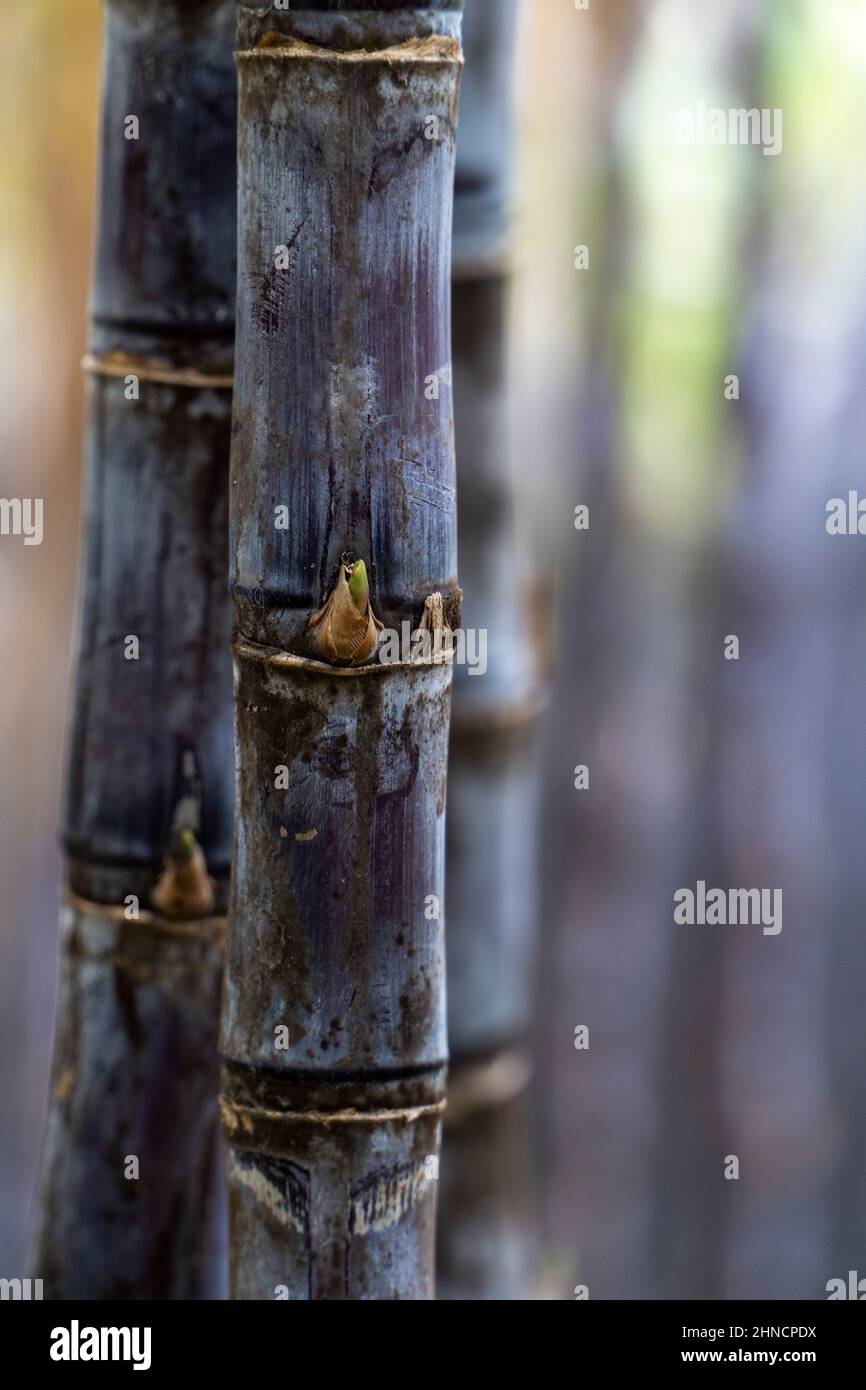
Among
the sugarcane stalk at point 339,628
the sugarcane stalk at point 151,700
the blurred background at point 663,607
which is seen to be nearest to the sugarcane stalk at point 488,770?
the sugarcane stalk at point 151,700

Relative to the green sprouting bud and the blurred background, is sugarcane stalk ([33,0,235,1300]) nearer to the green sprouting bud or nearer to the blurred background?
the green sprouting bud

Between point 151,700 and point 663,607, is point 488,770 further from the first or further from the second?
point 663,607

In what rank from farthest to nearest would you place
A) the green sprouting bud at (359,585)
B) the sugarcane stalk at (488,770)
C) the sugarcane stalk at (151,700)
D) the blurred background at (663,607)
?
the blurred background at (663,607)
the sugarcane stalk at (488,770)
the sugarcane stalk at (151,700)
the green sprouting bud at (359,585)

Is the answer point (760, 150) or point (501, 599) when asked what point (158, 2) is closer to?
point (501, 599)

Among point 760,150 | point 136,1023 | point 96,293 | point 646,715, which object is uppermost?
point 760,150

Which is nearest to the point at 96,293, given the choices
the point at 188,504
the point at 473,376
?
the point at 188,504

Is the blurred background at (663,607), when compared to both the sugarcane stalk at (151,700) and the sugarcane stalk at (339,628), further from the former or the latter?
the sugarcane stalk at (339,628)

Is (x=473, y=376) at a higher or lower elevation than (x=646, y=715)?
higher
